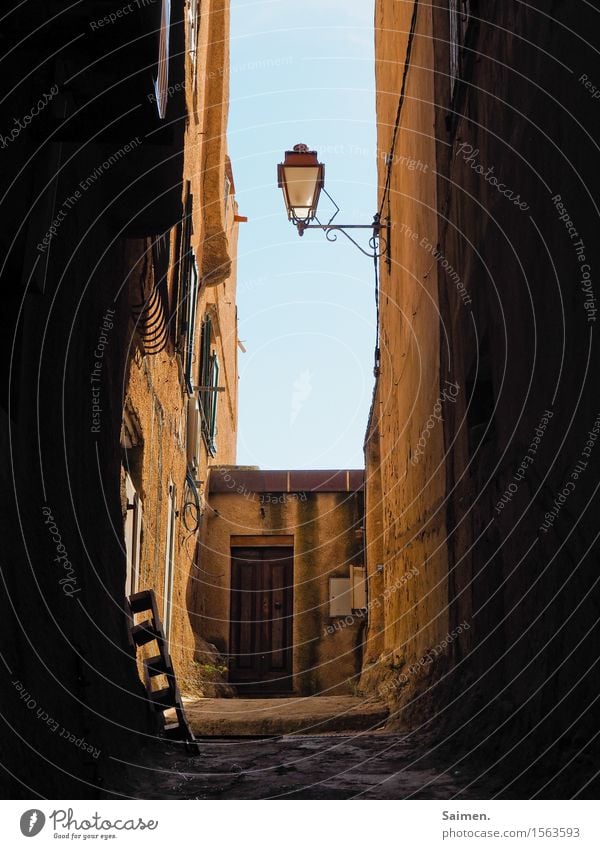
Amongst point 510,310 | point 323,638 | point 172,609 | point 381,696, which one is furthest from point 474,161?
point 323,638

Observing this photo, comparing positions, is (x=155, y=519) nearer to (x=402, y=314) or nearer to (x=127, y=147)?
(x=402, y=314)

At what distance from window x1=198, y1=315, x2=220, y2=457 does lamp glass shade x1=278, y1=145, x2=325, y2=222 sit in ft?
14.3

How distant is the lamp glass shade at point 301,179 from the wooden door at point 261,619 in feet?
21.9

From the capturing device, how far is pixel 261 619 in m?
15.2

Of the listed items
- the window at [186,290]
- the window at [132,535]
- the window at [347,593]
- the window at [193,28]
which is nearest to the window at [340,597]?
the window at [347,593]

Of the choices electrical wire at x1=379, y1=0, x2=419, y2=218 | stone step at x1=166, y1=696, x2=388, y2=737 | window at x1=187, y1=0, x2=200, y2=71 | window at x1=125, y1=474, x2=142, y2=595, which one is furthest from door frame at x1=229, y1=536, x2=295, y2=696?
window at x1=187, y1=0, x2=200, y2=71

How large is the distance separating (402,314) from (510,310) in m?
5.37

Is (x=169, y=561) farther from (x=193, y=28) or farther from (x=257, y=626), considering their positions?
(x=193, y=28)

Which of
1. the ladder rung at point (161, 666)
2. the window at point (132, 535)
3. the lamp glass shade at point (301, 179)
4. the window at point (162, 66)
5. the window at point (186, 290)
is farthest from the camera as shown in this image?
the window at point (186, 290)

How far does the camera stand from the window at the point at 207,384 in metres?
14.6

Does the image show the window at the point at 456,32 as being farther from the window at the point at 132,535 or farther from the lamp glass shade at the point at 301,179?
the window at the point at 132,535
